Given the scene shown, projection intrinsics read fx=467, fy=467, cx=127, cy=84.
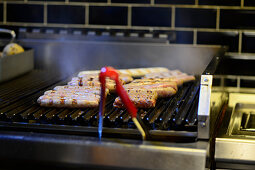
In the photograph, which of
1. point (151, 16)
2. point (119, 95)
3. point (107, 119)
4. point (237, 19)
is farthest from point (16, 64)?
point (237, 19)

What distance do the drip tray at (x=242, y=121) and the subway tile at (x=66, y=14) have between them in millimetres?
1337

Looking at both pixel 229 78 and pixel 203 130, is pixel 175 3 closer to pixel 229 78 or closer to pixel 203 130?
pixel 229 78

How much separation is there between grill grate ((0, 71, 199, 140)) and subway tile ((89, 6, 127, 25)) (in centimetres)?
120

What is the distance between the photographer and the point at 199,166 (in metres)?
1.74

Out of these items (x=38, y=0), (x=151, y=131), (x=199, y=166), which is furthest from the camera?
(x=38, y=0)

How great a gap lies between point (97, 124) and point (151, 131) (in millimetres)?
239

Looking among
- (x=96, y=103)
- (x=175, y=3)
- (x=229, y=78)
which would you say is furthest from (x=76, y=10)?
(x=96, y=103)

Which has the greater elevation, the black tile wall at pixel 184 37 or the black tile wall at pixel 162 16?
the black tile wall at pixel 162 16

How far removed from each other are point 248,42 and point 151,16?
701 millimetres

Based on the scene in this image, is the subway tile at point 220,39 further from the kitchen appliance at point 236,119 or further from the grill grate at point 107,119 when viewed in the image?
the grill grate at point 107,119

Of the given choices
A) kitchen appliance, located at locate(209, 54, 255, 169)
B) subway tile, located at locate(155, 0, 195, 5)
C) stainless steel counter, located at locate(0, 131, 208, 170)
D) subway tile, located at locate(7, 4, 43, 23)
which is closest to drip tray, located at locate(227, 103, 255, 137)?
kitchen appliance, located at locate(209, 54, 255, 169)

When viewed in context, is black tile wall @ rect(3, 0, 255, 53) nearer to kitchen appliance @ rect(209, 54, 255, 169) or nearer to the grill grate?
kitchen appliance @ rect(209, 54, 255, 169)

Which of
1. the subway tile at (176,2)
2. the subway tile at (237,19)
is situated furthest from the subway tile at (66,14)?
the subway tile at (237,19)

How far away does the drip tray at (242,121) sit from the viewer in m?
2.20
